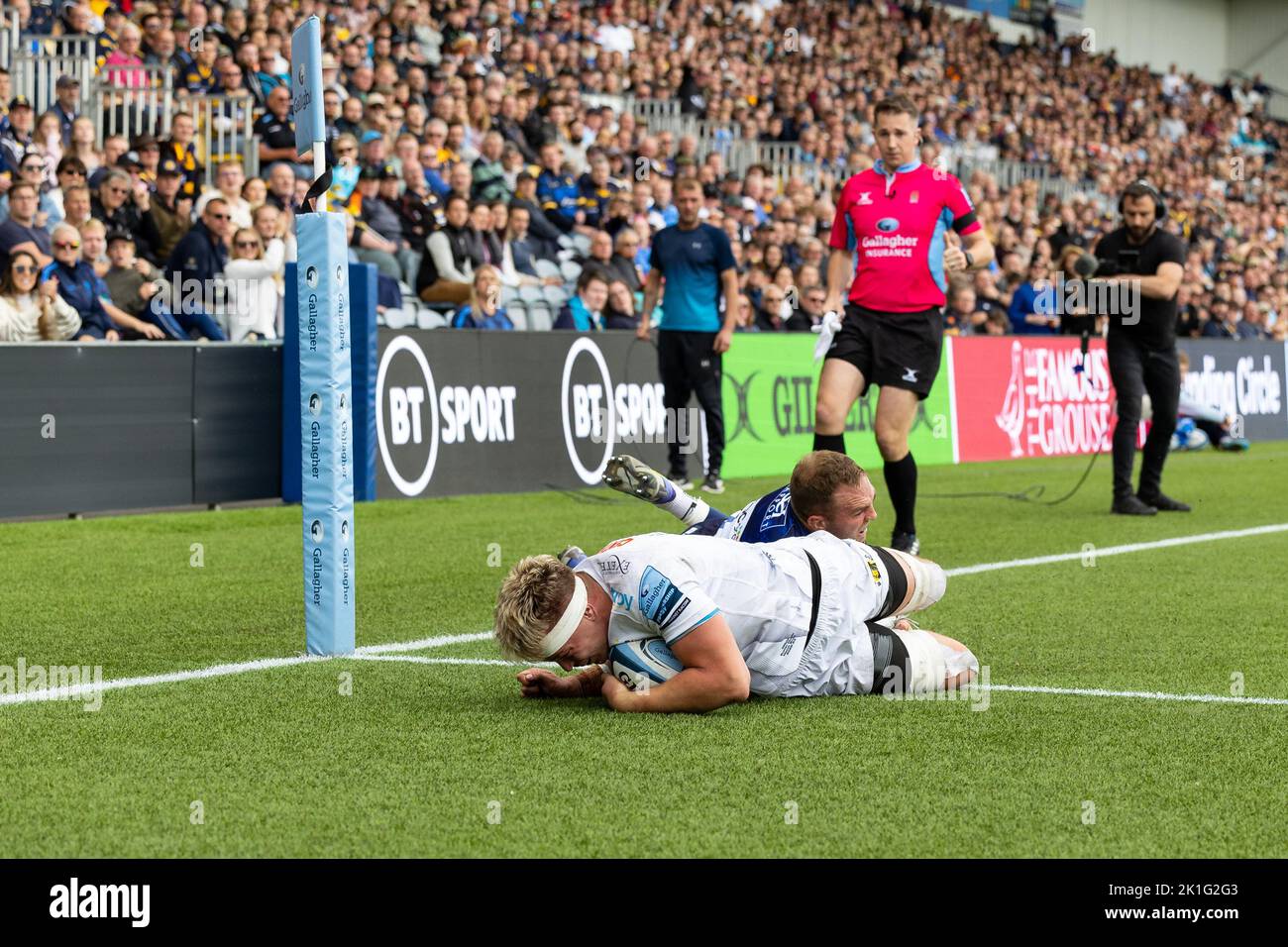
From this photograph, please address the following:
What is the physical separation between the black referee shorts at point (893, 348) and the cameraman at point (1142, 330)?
10.4 feet

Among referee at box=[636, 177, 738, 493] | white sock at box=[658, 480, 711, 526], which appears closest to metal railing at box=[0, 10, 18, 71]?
referee at box=[636, 177, 738, 493]

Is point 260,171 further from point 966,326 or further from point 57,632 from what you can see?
point 57,632

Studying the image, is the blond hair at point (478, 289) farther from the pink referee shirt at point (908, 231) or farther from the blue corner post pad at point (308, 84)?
the blue corner post pad at point (308, 84)

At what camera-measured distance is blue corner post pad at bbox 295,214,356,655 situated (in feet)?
21.1

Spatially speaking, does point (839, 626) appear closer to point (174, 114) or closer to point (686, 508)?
point (686, 508)

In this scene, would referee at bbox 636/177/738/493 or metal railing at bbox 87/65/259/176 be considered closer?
referee at bbox 636/177/738/493

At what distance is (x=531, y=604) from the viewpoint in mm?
5098

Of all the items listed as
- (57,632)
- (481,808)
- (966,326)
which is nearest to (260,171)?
(966,326)

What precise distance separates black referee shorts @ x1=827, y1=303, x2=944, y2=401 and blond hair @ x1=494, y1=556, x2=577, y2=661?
5.05 m

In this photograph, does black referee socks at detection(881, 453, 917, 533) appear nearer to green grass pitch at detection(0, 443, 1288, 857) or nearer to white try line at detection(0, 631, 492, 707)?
green grass pitch at detection(0, 443, 1288, 857)

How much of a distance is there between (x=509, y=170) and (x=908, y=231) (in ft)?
34.5

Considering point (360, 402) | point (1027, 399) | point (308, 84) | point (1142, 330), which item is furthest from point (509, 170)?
point (308, 84)

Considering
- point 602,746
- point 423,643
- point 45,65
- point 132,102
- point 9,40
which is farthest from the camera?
point 132,102
